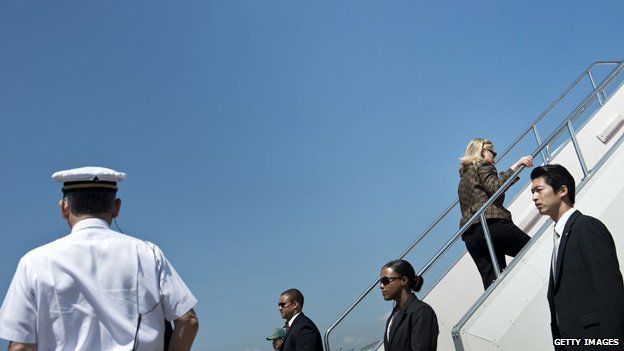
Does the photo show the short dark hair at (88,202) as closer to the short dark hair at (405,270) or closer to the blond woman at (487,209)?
the short dark hair at (405,270)

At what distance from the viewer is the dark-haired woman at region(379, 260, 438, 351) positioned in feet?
14.2

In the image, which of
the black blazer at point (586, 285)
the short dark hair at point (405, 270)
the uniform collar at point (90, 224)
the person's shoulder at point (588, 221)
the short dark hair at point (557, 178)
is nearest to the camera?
the uniform collar at point (90, 224)

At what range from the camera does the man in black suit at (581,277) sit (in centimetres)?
293

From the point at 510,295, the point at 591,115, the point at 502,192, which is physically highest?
the point at 591,115

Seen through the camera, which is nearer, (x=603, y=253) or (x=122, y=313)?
(x=122, y=313)

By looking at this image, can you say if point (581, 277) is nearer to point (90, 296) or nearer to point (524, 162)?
point (90, 296)

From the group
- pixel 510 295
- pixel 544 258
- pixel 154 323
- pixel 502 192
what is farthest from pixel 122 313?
pixel 502 192

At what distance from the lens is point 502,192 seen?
221 inches

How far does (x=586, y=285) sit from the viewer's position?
310 centimetres

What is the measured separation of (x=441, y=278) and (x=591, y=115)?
366 cm

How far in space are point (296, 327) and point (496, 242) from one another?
6.59 ft

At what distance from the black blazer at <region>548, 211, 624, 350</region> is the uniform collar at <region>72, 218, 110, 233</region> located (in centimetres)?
232

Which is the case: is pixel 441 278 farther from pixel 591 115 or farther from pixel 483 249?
pixel 591 115

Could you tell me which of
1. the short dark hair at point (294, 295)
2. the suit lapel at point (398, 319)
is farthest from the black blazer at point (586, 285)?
the short dark hair at point (294, 295)
